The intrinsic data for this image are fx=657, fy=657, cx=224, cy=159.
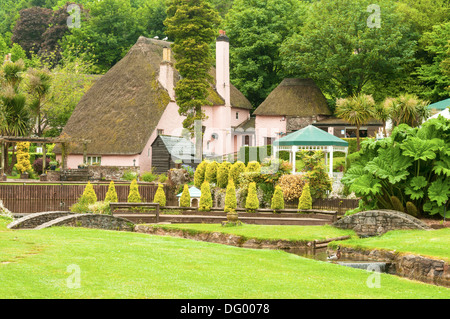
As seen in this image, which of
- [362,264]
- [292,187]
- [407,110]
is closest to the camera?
[362,264]

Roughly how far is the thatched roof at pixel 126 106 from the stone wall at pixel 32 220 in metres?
26.9

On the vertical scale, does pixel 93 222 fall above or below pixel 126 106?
below

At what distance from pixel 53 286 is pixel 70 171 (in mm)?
34294

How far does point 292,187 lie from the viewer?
31.0m

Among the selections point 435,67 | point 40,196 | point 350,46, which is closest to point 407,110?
point 435,67

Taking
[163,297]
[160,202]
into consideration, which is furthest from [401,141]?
[163,297]

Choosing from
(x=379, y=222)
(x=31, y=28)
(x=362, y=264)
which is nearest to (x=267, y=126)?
(x=379, y=222)

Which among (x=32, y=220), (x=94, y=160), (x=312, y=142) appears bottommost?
(x=32, y=220)

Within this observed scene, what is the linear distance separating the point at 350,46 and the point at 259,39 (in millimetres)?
10520

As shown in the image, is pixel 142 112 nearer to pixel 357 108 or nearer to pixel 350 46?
pixel 357 108

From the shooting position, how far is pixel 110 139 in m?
52.8

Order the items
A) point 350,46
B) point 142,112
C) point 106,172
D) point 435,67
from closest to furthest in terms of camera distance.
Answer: point 106,172, point 142,112, point 435,67, point 350,46

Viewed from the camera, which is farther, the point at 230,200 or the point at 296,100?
the point at 296,100

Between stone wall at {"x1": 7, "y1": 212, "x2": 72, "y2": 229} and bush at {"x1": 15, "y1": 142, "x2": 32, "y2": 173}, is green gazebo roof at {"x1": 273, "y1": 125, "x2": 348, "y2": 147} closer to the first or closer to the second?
stone wall at {"x1": 7, "y1": 212, "x2": 72, "y2": 229}
